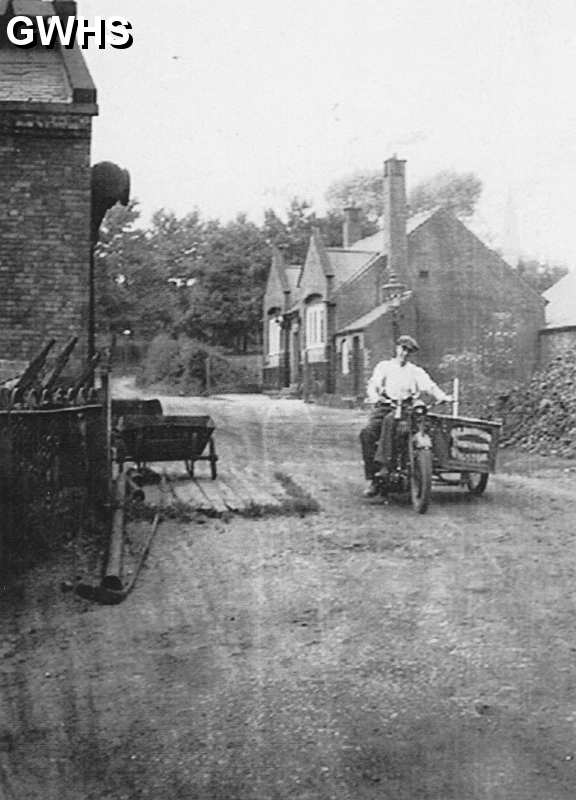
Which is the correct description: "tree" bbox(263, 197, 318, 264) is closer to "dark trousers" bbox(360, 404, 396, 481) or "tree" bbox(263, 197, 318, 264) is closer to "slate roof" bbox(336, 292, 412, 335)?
"slate roof" bbox(336, 292, 412, 335)

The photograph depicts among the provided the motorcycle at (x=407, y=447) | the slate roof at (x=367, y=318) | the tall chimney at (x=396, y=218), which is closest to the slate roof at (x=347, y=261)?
the slate roof at (x=367, y=318)

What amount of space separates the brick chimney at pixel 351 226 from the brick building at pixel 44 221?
4124cm

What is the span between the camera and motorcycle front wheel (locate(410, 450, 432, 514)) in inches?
391

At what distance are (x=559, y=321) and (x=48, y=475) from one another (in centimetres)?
3450

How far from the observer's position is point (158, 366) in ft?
155

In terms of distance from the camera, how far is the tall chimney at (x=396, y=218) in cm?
3962

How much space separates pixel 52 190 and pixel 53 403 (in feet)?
15.4

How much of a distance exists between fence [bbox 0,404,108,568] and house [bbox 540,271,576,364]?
30.2 metres

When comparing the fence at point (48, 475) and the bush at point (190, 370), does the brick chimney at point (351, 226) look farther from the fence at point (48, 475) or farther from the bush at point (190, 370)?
the fence at point (48, 475)

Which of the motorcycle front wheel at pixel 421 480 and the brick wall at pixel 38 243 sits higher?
the brick wall at pixel 38 243

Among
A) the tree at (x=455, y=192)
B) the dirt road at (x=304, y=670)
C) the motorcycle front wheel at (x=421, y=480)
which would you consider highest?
the tree at (x=455, y=192)

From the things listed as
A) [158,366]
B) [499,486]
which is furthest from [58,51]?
[158,366]

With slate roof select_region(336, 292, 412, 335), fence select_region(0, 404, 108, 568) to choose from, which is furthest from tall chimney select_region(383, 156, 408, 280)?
fence select_region(0, 404, 108, 568)

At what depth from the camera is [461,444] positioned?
10.8 m
